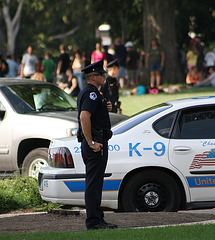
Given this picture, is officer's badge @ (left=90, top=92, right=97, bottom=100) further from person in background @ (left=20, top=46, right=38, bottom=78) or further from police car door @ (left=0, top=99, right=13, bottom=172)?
person in background @ (left=20, top=46, right=38, bottom=78)

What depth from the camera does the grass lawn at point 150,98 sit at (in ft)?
59.3

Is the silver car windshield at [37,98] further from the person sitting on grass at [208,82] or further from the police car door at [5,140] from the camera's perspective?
the person sitting on grass at [208,82]

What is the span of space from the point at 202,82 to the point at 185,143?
1669 cm

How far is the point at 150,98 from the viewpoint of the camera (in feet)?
64.7

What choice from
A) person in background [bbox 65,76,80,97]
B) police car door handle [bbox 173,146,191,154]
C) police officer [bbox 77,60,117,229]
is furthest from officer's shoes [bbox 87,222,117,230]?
person in background [bbox 65,76,80,97]

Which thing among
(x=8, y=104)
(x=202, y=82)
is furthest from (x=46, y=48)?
(x=8, y=104)

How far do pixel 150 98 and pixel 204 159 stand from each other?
12649 millimetres

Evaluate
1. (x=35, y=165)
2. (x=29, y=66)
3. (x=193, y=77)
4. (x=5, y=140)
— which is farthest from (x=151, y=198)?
(x=193, y=77)

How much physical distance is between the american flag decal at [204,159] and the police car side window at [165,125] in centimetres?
42

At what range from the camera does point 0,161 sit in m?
9.99

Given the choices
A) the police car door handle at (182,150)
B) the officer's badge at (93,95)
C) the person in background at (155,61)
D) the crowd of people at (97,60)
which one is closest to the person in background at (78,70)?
the crowd of people at (97,60)

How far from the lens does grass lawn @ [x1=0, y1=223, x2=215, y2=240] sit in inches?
218

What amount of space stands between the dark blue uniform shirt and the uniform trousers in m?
0.18

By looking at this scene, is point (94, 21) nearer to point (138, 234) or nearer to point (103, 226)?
point (103, 226)
